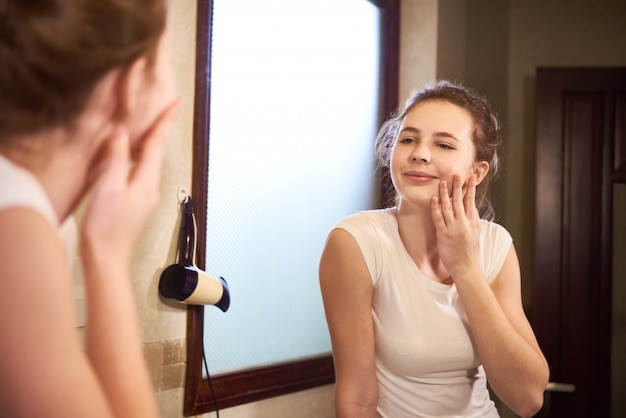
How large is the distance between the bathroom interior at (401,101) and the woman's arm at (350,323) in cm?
35

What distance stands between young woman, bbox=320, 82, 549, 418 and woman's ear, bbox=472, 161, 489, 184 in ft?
0.16

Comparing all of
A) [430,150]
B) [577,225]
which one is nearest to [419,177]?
[430,150]

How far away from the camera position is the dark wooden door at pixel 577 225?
267 cm

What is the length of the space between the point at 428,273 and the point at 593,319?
1.30m

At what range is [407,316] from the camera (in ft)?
5.14

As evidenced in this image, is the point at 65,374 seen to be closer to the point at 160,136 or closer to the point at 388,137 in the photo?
the point at 160,136

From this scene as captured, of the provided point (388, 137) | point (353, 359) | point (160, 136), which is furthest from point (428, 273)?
point (160, 136)

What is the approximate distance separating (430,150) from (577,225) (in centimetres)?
134

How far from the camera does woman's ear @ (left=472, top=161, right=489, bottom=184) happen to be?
1746 mm

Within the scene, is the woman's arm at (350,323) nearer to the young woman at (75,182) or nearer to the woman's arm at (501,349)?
the woman's arm at (501,349)

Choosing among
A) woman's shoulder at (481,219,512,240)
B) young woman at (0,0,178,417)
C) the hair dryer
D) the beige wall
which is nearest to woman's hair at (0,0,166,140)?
young woman at (0,0,178,417)

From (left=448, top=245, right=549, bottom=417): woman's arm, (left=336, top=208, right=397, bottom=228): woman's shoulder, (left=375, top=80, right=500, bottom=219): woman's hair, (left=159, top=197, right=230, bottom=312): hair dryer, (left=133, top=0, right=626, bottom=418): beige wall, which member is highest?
(left=133, top=0, right=626, bottom=418): beige wall

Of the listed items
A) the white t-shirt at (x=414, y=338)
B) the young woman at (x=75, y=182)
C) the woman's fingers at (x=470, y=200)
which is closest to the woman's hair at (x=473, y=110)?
the woman's fingers at (x=470, y=200)

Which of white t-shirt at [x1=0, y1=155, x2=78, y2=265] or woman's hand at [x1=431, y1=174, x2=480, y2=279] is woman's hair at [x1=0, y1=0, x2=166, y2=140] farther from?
woman's hand at [x1=431, y1=174, x2=480, y2=279]
